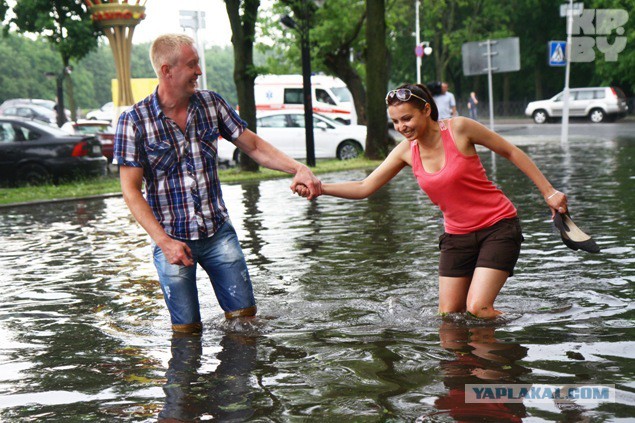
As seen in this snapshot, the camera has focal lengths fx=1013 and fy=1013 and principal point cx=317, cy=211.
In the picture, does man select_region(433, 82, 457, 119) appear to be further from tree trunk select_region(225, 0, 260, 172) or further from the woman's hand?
the woman's hand

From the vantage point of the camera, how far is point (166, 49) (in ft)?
19.0

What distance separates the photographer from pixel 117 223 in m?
15.0

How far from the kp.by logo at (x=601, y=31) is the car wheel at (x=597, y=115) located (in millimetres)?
2655

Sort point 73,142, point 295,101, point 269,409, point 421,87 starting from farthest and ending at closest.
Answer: point 295,101, point 73,142, point 421,87, point 269,409

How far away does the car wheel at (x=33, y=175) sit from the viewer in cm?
2233

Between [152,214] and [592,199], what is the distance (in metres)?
9.55

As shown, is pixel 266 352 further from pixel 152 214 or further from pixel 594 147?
pixel 594 147

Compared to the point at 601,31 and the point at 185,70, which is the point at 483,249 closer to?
the point at 185,70

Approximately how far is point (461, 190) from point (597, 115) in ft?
145

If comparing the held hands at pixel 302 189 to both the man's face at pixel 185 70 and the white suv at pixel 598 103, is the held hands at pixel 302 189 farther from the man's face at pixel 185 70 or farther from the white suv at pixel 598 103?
the white suv at pixel 598 103

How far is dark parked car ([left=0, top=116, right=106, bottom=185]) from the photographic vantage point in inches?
870

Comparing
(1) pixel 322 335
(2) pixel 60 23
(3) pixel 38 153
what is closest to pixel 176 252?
(1) pixel 322 335

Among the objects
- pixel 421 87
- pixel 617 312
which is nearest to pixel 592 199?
pixel 617 312

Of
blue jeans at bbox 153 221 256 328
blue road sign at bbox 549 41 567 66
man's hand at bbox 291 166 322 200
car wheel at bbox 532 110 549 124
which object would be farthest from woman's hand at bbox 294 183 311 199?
car wheel at bbox 532 110 549 124
